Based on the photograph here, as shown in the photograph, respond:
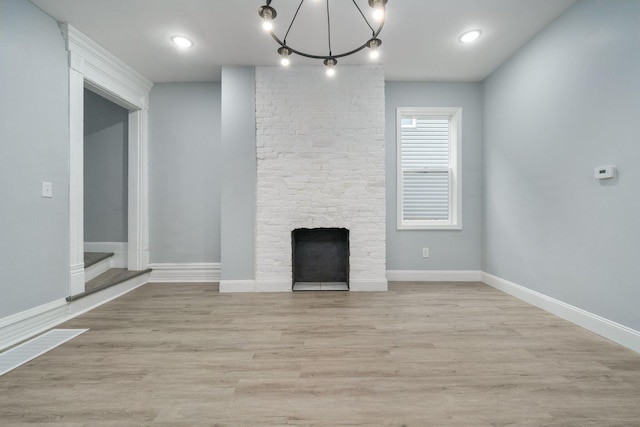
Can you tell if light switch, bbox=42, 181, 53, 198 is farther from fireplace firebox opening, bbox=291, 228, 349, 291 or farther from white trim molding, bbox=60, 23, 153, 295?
fireplace firebox opening, bbox=291, 228, 349, 291

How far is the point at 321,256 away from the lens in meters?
3.73

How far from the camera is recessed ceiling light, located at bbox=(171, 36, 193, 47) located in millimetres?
2891

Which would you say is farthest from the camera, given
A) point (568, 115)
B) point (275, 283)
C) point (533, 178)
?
point (275, 283)

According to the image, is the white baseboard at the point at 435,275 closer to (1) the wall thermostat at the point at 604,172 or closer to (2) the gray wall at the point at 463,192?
(2) the gray wall at the point at 463,192

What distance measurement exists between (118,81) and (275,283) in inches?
121

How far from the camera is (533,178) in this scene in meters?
2.92

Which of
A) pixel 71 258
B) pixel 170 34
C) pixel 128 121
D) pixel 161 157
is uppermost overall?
pixel 170 34

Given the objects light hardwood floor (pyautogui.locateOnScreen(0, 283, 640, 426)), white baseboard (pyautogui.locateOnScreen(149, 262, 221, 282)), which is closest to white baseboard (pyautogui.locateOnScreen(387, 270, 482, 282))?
light hardwood floor (pyautogui.locateOnScreen(0, 283, 640, 426))

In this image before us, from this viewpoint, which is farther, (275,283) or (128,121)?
(128,121)

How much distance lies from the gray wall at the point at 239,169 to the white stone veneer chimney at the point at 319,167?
0.09 m

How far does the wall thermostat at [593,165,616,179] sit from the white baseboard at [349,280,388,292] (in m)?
2.20

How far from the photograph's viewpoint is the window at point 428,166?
13.1 ft

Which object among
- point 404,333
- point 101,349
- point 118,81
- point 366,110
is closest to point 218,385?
point 101,349

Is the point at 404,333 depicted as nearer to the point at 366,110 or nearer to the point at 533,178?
the point at 533,178
